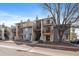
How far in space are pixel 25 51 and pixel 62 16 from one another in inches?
37.5

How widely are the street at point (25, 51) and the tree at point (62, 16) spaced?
249 millimetres

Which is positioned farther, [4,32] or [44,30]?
[4,32]

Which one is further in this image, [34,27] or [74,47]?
[34,27]

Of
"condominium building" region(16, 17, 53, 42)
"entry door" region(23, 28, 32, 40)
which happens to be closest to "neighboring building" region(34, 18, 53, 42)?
"condominium building" region(16, 17, 53, 42)

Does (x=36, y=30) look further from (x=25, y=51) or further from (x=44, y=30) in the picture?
(x=25, y=51)

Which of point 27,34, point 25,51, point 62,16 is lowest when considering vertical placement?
point 25,51

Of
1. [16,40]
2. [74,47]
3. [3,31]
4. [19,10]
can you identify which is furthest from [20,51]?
[74,47]

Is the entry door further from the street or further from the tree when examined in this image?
the tree

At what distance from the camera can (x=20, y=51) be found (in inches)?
127

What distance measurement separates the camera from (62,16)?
3.20 meters

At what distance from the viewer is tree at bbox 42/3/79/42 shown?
316 centimetres

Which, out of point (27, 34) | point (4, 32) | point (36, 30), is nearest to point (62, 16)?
point (36, 30)

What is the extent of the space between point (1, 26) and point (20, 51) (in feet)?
1.99

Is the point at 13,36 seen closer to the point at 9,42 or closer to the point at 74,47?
the point at 9,42
